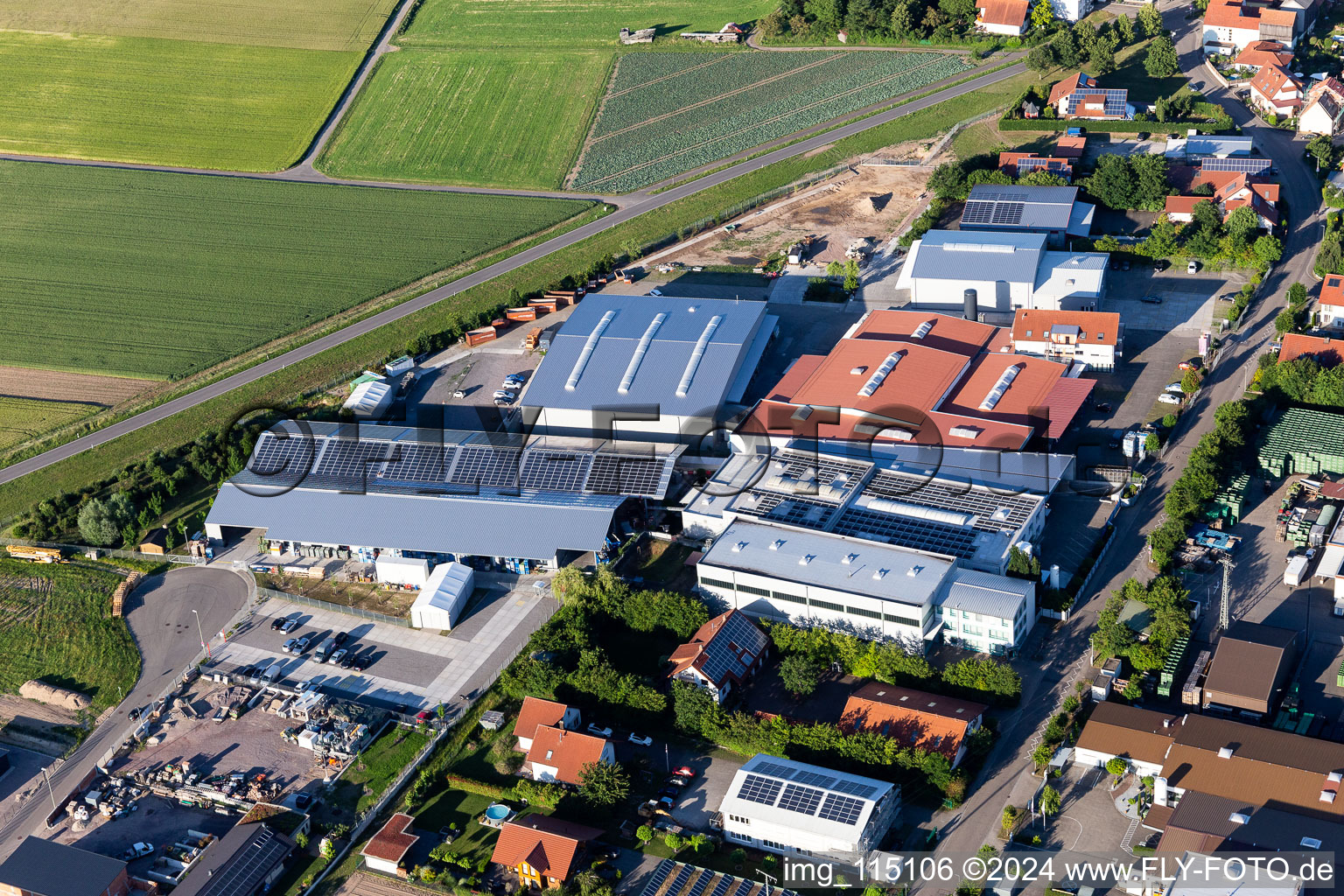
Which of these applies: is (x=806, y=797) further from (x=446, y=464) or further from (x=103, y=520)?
(x=103, y=520)

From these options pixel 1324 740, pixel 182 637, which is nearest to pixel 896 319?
pixel 1324 740

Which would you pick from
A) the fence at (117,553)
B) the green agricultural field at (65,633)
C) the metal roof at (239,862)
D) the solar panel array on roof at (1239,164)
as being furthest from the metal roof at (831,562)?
the solar panel array on roof at (1239,164)

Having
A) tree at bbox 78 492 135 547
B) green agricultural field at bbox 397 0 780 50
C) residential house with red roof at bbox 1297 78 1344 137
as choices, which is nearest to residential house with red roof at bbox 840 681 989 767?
tree at bbox 78 492 135 547

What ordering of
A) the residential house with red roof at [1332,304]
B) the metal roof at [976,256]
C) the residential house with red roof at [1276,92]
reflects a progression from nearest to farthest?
the residential house with red roof at [1332,304] → the metal roof at [976,256] → the residential house with red roof at [1276,92]

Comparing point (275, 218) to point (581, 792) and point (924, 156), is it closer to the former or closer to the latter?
point (924, 156)

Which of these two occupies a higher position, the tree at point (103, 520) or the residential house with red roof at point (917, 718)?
the tree at point (103, 520)

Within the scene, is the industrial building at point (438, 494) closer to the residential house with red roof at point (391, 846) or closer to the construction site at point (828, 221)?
the residential house with red roof at point (391, 846)

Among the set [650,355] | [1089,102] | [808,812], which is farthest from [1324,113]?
[808,812]
